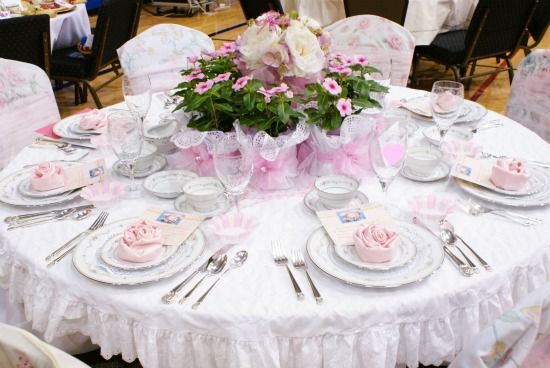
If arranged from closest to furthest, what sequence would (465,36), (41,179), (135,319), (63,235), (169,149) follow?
1. (135,319)
2. (63,235)
3. (41,179)
4. (169,149)
5. (465,36)

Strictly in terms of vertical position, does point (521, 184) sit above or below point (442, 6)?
above

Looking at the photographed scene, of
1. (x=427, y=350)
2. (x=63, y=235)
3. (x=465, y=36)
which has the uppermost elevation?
(x=63, y=235)

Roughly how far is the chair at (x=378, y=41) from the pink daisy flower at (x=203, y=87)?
1.20m

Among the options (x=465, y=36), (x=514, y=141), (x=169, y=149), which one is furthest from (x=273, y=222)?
(x=465, y=36)

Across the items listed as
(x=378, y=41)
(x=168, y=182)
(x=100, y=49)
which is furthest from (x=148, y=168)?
(x=100, y=49)

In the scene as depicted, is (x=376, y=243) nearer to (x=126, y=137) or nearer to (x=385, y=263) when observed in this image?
(x=385, y=263)

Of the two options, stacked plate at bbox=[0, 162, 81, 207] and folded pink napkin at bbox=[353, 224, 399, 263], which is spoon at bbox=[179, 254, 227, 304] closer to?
folded pink napkin at bbox=[353, 224, 399, 263]

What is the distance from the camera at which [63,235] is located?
1142 millimetres

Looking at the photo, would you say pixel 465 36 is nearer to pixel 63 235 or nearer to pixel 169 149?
pixel 169 149

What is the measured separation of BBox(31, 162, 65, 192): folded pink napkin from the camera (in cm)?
129

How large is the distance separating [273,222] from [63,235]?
1.51 ft

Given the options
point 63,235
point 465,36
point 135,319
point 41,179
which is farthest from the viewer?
point 465,36

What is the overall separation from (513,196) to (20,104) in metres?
1.69

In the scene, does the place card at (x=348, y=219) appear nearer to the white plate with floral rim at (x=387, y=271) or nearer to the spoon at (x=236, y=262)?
the white plate with floral rim at (x=387, y=271)
